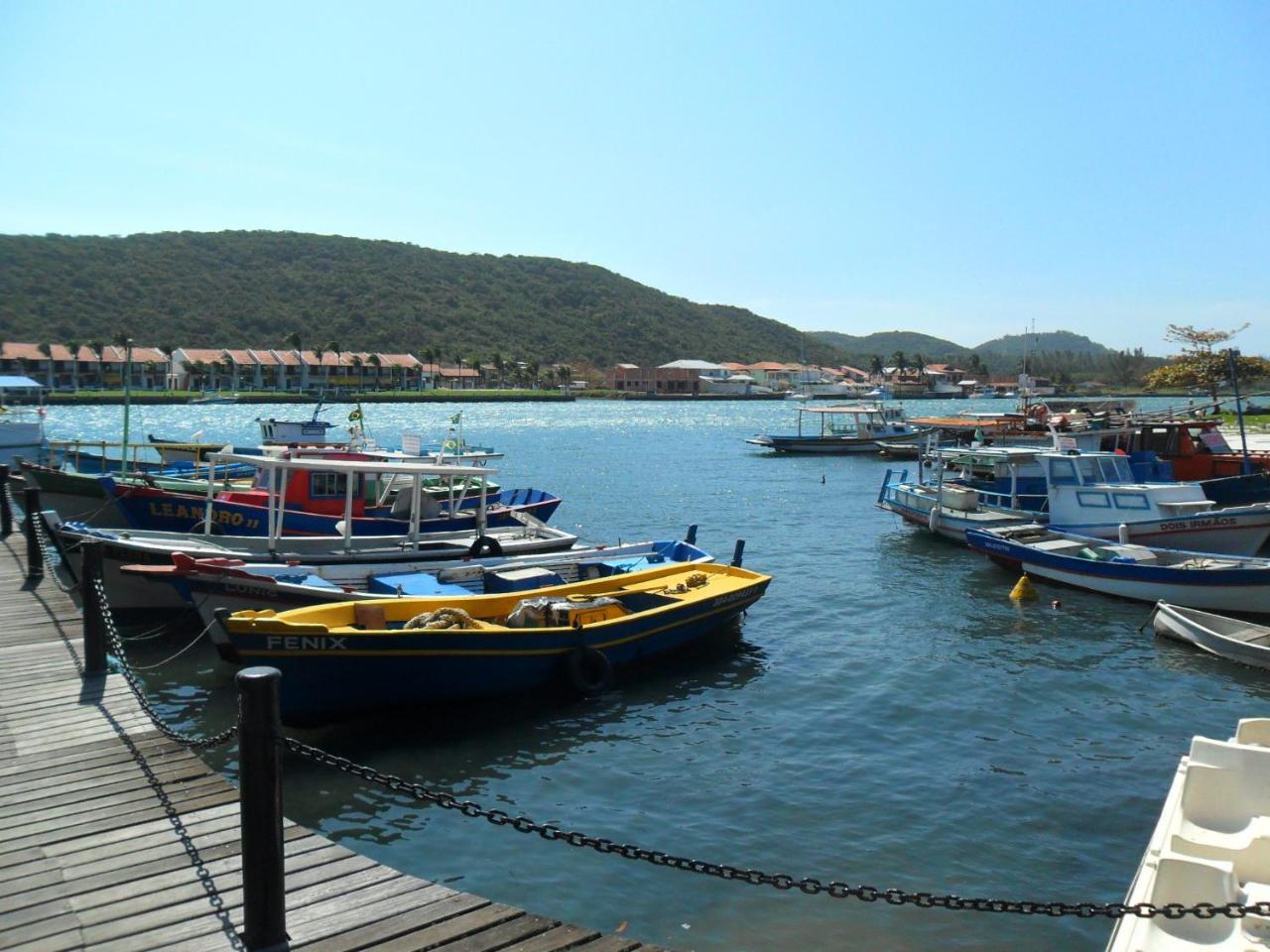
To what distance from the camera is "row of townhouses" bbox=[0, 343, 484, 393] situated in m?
139

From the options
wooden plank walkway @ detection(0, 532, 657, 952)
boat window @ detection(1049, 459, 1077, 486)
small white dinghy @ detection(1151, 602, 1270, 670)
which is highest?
boat window @ detection(1049, 459, 1077, 486)

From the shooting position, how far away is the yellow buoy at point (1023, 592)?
22.1m

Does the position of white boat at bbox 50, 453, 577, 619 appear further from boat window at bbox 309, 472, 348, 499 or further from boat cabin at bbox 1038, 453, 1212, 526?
boat cabin at bbox 1038, 453, 1212, 526

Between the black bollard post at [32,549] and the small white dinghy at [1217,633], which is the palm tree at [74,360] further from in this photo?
the small white dinghy at [1217,633]

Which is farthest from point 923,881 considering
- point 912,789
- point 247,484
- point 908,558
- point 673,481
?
point 673,481

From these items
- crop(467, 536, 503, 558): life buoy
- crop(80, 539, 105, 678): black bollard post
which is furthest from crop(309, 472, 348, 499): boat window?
crop(80, 539, 105, 678): black bollard post

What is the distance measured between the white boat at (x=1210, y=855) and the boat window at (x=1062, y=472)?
1870 centimetres

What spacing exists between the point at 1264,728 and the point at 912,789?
13.1 feet

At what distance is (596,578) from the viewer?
1838 centimetres

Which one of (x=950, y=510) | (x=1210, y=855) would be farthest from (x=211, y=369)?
(x=1210, y=855)

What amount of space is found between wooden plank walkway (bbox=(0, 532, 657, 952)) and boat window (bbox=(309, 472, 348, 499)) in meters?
12.9

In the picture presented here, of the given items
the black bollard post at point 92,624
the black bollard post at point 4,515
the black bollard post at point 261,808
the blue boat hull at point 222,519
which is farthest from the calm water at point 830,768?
the black bollard post at point 4,515

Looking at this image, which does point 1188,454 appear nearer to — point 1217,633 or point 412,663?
point 1217,633

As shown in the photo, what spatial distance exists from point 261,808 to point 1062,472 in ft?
84.2
